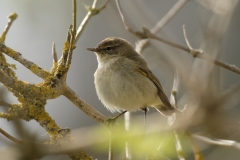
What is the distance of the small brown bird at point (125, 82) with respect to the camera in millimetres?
4105

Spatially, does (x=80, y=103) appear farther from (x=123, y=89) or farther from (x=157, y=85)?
(x=157, y=85)

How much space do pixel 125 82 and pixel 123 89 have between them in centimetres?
9

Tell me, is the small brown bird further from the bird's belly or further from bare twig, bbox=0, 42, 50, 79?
bare twig, bbox=0, 42, 50, 79

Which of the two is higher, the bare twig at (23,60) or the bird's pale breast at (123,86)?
the bare twig at (23,60)

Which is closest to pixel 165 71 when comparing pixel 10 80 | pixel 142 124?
pixel 142 124

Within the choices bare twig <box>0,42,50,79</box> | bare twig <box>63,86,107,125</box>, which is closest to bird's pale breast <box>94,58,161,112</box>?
bare twig <box>63,86,107,125</box>

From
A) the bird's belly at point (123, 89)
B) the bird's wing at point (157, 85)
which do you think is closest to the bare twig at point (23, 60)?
the bird's belly at point (123, 89)

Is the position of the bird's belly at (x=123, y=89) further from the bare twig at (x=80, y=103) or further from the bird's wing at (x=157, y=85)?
the bare twig at (x=80, y=103)

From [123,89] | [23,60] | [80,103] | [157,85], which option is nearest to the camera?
[23,60]

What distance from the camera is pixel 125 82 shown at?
13.5 feet

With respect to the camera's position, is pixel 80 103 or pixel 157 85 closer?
pixel 80 103

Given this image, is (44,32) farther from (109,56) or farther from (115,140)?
(115,140)

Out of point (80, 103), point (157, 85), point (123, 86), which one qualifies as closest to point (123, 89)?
point (123, 86)

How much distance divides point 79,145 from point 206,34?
66 cm
